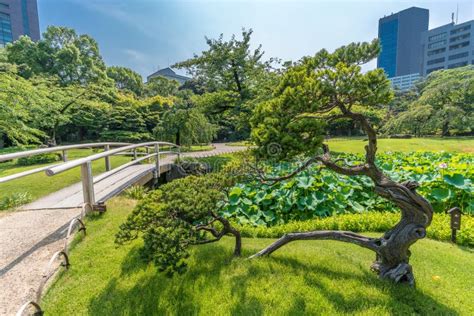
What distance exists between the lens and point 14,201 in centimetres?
364

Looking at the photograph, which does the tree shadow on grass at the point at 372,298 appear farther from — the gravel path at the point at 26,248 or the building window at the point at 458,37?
the building window at the point at 458,37

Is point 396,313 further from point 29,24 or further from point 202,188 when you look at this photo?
point 29,24

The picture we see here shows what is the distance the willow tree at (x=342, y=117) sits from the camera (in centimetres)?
187

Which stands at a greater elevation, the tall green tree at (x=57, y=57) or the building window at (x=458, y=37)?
the building window at (x=458, y=37)

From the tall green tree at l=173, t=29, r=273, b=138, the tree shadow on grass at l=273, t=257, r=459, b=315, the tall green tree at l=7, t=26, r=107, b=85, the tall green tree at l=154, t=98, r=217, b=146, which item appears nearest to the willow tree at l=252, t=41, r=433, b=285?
the tree shadow on grass at l=273, t=257, r=459, b=315

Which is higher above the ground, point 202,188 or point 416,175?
point 202,188

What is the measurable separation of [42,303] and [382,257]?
116 inches

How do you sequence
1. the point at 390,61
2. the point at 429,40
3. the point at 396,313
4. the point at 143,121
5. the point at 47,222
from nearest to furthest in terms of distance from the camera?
the point at 396,313 → the point at 47,222 → the point at 143,121 → the point at 429,40 → the point at 390,61

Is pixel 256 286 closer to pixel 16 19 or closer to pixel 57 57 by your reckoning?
pixel 57 57

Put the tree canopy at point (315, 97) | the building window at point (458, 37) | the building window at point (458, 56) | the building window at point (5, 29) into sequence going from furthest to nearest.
Result: 1. the building window at point (458, 56)
2. the building window at point (458, 37)
3. the building window at point (5, 29)
4. the tree canopy at point (315, 97)

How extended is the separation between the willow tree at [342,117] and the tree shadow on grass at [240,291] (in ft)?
0.69

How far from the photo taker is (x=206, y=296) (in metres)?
2.01

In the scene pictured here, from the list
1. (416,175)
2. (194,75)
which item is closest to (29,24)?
(194,75)

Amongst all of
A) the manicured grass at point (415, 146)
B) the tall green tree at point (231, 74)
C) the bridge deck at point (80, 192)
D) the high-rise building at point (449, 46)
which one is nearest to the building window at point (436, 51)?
the high-rise building at point (449, 46)
